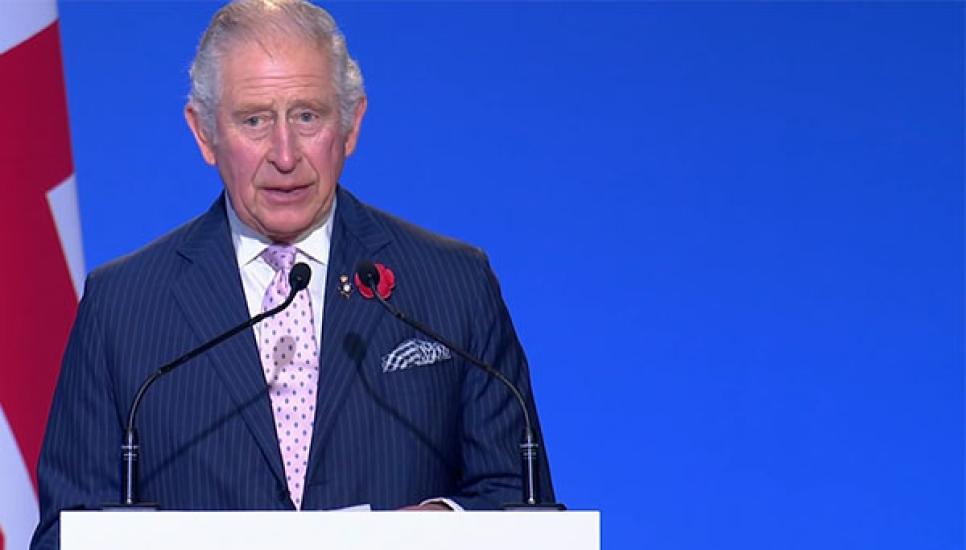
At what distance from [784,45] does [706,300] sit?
52cm

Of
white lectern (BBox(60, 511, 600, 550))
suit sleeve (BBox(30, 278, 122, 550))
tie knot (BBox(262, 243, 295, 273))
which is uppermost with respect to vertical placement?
tie knot (BBox(262, 243, 295, 273))

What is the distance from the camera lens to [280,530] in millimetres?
1646

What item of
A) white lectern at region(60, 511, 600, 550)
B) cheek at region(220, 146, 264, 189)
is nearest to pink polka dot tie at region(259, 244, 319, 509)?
cheek at region(220, 146, 264, 189)

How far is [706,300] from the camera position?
10.7ft

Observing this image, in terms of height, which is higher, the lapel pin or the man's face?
the man's face

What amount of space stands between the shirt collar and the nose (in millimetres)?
135

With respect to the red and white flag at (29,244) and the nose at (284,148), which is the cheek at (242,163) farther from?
the red and white flag at (29,244)

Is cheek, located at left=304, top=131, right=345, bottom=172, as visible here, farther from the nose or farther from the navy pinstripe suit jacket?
the navy pinstripe suit jacket

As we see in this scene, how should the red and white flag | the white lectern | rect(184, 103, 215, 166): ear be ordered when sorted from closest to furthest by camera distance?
1. the white lectern
2. rect(184, 103, 215, 166): ear
3. the red and white flag

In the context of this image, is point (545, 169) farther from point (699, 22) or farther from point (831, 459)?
point (831, 459)

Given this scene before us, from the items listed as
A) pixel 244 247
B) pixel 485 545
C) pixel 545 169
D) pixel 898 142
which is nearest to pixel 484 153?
pixel 545 169

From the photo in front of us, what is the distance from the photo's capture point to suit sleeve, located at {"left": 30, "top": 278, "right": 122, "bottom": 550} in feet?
7.08

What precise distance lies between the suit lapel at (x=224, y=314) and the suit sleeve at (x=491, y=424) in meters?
0.26

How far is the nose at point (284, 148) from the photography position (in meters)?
2.15
